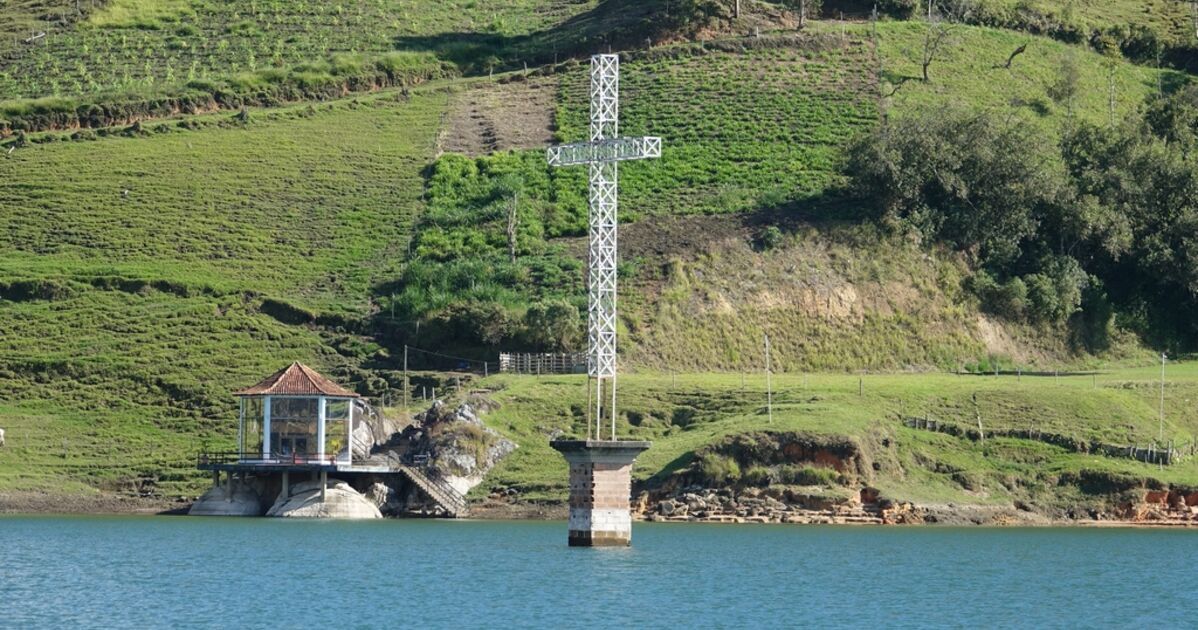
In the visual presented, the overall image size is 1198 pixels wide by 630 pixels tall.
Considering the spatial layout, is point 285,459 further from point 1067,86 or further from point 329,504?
point 1067,86

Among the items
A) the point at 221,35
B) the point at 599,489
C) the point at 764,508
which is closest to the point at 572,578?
the point at 599,489

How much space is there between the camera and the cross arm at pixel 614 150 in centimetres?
7086

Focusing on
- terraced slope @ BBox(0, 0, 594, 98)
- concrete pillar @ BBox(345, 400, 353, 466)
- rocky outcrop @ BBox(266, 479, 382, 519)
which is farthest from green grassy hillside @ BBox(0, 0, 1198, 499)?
concrete pillar @ BBox(345, 400, 353, 466)

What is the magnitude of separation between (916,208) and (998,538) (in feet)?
141

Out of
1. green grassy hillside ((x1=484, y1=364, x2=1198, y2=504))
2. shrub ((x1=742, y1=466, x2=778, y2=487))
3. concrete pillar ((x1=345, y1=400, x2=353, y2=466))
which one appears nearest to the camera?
shrub ((x1=742, y1=466, x2=778, y2=487))

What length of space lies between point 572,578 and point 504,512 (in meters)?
29.1

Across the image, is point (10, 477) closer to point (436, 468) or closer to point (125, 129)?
point (436, 468)

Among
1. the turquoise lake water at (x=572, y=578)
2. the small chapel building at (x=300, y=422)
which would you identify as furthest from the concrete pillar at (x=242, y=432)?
the turquoise lake water at (x=572, y=578)

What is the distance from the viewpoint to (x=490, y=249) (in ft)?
394

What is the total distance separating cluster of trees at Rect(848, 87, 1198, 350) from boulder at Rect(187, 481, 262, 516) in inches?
→ 1776

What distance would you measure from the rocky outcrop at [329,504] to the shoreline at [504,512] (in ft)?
14.9

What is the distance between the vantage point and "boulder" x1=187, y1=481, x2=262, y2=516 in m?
91.0

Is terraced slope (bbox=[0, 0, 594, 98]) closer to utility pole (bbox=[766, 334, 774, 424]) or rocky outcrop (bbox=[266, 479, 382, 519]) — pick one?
utility pole (bbox=[766, 334, 774, 424])

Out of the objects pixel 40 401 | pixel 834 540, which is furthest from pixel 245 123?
pixel 834 540
